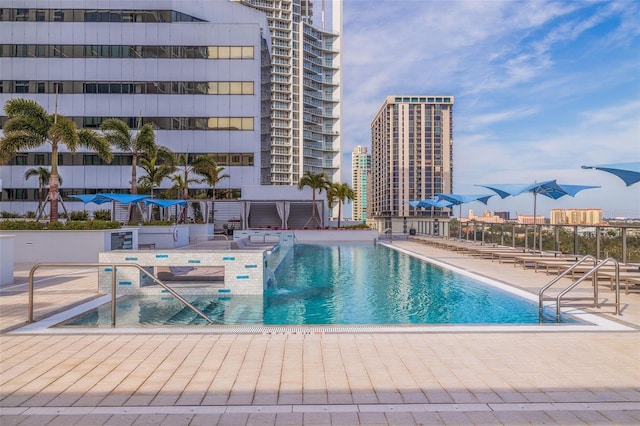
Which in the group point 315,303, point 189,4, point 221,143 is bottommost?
point 315,303

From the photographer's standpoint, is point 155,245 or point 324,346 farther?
point 155,245

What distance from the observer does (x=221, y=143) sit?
Result: 34469 millimetres

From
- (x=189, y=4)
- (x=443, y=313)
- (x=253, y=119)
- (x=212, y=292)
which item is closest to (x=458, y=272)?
(x=443, y=313)

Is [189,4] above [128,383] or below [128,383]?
above

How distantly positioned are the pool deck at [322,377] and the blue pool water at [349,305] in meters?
1.56

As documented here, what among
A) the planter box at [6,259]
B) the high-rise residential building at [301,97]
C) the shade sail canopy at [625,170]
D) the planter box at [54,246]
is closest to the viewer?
the shade sail canopy at [625,170]

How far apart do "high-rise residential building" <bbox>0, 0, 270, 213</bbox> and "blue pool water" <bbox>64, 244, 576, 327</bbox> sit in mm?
25117

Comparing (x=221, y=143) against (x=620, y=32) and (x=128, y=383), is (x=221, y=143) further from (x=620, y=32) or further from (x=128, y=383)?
(x=128, y=383)

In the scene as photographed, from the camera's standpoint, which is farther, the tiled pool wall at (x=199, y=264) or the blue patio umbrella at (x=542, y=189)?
the blue patio umbrella at (x=542, y=189)

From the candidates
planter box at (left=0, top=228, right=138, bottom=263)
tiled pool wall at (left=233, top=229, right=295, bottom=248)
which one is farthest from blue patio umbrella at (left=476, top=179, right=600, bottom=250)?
planter box at (left=0, top=228, right=138, bottom=263)

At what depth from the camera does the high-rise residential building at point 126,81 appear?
33938 mm

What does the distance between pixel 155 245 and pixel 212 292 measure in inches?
427

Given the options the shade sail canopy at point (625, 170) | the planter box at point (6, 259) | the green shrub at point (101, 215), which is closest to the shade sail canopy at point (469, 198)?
the shade sail canopy at point (625, 170)

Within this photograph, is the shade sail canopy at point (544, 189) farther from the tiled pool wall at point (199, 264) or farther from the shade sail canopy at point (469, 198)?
the tiled pool wall at point (199, 264)
